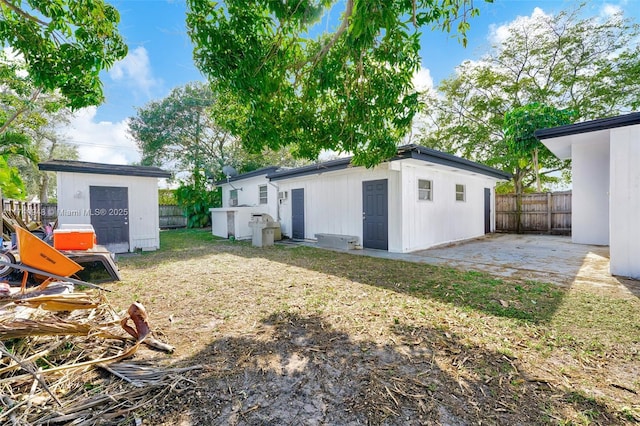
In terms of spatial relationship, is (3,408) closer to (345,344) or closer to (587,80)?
(345,344)

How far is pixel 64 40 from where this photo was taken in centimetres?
388

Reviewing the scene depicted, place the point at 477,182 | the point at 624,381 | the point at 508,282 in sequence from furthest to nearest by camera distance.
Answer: the point at 477,182 < the point at 508,282 < the point at 624,381

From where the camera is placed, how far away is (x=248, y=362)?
2.32m

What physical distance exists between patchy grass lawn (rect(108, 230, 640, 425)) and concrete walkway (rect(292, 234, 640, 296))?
0.67 meters

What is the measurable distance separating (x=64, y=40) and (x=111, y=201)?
5.08 meters

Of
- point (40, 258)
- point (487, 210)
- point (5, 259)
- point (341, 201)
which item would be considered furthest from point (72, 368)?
point (487, 210)

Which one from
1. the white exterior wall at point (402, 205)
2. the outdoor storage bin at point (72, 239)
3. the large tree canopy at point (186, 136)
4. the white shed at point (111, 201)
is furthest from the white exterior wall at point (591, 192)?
the large tree canopy at point (186, 136)

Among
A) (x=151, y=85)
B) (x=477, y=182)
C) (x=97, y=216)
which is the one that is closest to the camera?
(x=97, y=216)

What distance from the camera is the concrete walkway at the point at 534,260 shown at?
15.1ft

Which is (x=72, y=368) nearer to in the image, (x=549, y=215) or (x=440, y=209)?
(x=440, y=209)

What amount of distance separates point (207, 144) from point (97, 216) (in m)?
12.1

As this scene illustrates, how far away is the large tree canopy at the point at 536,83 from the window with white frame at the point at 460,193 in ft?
12.6

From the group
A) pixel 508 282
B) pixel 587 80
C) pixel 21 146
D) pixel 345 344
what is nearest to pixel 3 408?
pixel 345 344

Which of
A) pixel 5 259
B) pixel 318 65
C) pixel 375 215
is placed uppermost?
pixel 318 65
